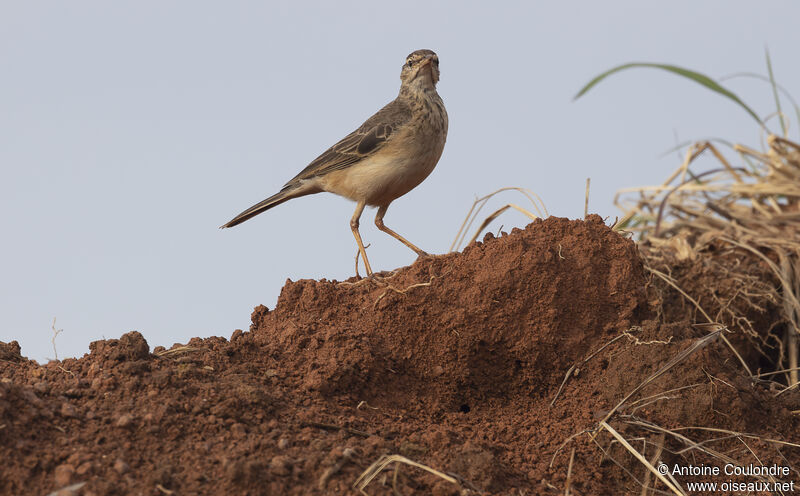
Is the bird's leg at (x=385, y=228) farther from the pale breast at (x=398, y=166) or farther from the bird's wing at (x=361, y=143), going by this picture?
the bird's wing at (x=361, y=143)

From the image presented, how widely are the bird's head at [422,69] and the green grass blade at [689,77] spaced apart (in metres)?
1.73

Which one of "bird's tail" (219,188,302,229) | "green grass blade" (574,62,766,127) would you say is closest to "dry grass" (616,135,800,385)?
"green grass blade" (574,62,766,127)

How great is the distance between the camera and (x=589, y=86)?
571 cm

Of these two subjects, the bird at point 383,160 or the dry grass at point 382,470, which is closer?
the dry grass at point 382,470

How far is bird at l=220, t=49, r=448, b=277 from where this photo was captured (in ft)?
20.7

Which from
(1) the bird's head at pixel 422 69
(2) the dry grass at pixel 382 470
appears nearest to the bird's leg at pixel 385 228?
(1) the bird's head at pixel 422 69

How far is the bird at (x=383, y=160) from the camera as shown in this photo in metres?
6.30

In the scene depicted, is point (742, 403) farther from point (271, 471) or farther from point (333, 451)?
point (271, 471)

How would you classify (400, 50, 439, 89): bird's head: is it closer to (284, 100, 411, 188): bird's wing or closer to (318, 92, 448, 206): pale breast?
(284, 100, 411, 188): bird's wing

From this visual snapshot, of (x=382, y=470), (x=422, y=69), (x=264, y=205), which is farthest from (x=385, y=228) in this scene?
(x=382, y=470)

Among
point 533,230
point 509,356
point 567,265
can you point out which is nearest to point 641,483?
point 509,356

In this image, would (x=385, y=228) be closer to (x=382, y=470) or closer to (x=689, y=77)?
(x=689, y=77)

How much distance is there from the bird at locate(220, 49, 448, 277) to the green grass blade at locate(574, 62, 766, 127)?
135 cm

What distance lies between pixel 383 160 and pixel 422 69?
1.16 metres
